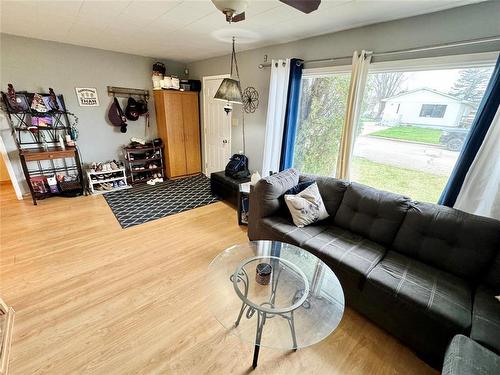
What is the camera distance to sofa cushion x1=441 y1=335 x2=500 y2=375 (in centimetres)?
105

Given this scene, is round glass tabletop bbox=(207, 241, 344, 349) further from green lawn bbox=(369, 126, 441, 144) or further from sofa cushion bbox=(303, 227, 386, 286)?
green lawn bbox=(369, 126, 441, 144)

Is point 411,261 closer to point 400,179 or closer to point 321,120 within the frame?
point 400,179

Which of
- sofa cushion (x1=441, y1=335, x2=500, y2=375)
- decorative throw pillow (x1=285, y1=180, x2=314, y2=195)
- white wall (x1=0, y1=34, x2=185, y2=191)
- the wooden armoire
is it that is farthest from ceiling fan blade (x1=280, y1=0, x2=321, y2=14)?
white wall (x1=0, y1=34, x2=185, y2=191)

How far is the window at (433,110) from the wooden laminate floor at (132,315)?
1.88m

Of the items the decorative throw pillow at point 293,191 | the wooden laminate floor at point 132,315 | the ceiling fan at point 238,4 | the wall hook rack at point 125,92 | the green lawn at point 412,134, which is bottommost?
the wooden laminate floor at point 132,315

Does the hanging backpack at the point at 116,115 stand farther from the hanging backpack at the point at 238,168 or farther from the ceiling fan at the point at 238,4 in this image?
the ceiling fan at the point at 238,4

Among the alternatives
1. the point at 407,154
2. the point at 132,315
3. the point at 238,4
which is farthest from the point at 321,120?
the point at 132,315

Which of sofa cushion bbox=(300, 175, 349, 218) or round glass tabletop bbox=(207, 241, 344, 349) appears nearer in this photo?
round glass tabletop bbox=(207, 241, 344, 349)

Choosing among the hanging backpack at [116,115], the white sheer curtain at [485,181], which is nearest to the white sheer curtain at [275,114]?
the white sheer curtain at [485,181]

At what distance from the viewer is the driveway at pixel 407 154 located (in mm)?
2027

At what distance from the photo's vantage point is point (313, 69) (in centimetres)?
271

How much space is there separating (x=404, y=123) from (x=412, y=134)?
133 mm

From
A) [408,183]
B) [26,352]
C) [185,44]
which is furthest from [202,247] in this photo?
[185,44]

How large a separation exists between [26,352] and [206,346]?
1148mm
